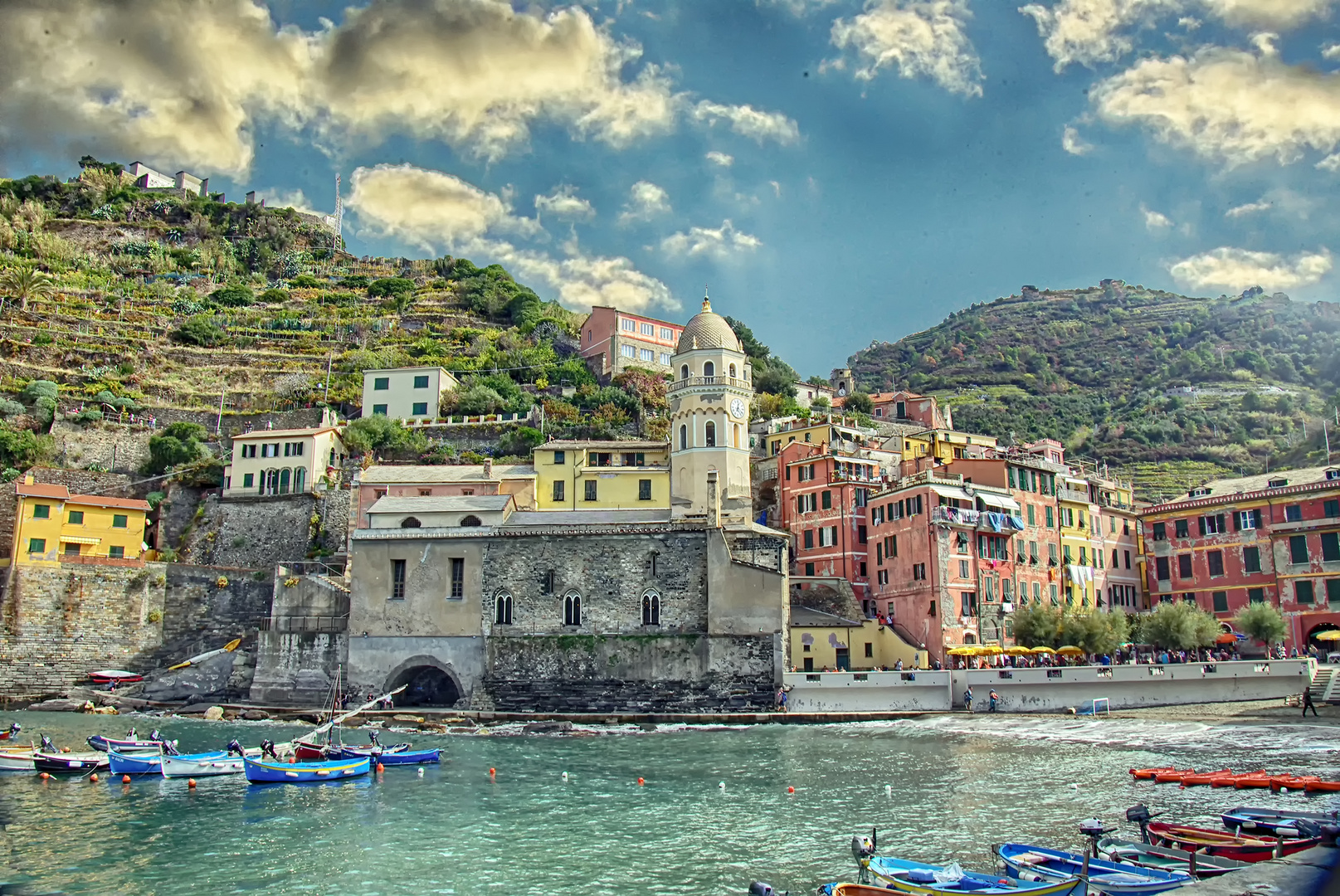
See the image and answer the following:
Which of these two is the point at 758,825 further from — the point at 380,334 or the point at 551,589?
the point at 380,334

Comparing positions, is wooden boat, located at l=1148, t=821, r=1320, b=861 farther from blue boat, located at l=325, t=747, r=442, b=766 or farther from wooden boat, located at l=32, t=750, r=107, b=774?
wooden boat, located at l=32, t=750, r=107, b=774

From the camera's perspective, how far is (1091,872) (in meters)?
15.6

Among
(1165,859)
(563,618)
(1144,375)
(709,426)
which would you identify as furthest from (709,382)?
(1144,375)

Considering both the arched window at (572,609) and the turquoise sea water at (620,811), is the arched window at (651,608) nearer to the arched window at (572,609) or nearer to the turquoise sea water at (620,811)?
the arched window at (572,609)

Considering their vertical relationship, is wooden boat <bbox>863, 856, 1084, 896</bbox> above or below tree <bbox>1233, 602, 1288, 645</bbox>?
below

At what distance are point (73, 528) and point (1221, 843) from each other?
2014 inches

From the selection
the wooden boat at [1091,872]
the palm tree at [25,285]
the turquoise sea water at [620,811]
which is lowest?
the turquoise sea water at [620,811]

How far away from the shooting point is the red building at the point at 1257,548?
1791 inches

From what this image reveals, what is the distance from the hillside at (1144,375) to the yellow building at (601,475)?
33.1 meters

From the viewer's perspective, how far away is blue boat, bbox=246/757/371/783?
2757 cm

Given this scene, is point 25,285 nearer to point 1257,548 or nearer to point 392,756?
point 392,756

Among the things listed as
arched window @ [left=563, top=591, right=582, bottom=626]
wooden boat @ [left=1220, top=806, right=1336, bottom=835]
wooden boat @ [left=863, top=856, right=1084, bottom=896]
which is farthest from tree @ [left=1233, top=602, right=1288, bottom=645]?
wooden boat @ [left=863, top=856, right=1084, bottom=896]

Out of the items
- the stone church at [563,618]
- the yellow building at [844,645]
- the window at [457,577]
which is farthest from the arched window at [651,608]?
the window at [457,577]

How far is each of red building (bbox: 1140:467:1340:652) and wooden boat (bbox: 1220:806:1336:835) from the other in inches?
1198
